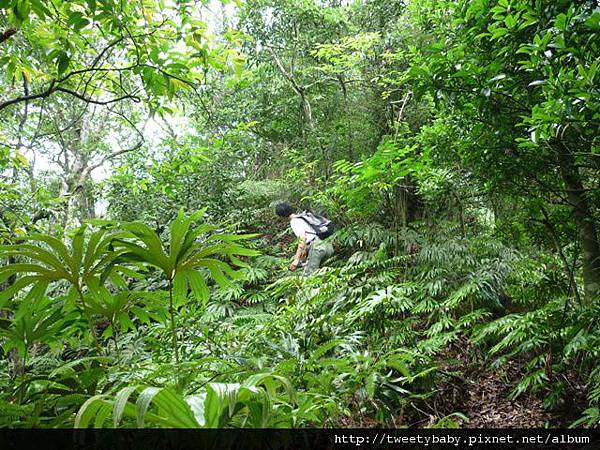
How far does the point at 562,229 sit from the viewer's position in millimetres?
2945

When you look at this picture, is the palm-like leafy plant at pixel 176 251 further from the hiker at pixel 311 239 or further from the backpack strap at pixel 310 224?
the backpack strap at pixel 310 224

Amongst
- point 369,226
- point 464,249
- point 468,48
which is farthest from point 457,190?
point 468,48

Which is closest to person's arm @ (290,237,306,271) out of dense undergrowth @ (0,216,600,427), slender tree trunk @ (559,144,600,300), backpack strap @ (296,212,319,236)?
backpack strap @ (296,212,319,236)

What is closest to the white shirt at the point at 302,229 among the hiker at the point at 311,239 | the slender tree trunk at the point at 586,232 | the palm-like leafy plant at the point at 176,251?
the hiker at the point at 311,239

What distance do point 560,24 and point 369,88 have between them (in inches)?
209

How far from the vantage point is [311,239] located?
580cm

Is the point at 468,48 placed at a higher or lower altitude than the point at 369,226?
higher

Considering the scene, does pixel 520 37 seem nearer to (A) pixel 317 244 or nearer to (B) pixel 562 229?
(B) pixel 562 229

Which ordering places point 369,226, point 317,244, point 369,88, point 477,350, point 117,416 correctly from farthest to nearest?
1. point 369,88
2. point 317,244
3. point 369,226
4. point 477,350
5. point 117,416

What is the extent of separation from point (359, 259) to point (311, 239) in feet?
4.37

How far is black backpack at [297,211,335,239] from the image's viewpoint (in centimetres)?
585

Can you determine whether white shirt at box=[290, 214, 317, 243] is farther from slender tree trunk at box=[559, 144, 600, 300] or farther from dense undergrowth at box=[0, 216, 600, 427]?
slender tree trunk at box=[559, 144, 600, 300]

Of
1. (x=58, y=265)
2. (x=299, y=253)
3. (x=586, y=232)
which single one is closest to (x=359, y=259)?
(x=299, y=253)

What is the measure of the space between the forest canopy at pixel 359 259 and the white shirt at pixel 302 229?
6 cm
